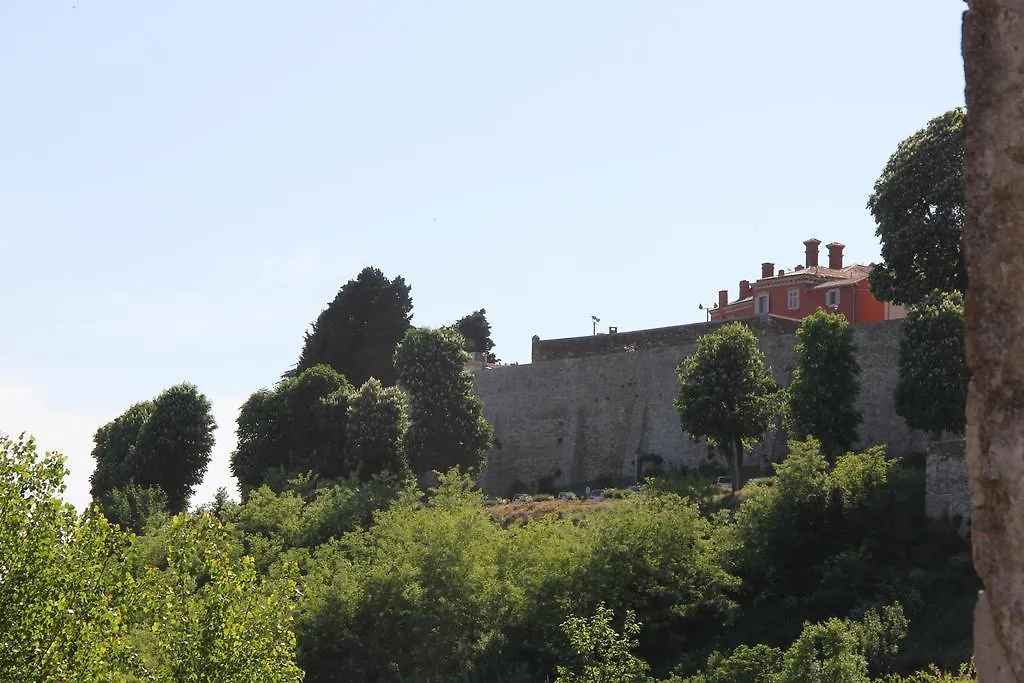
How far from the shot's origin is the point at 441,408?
54.3 metres

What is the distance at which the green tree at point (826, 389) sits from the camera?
41.9 meters

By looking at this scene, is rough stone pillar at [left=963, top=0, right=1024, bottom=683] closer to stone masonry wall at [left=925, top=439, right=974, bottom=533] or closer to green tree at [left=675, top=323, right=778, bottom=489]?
stone masonry wall at [left=925, top=439, right=974, bottom=533]

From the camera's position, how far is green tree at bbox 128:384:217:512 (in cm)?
6297

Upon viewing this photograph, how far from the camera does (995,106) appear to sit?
3.75 metres

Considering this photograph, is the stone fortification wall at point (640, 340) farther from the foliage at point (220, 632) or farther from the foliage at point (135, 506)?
the foliage at point (220, 632)

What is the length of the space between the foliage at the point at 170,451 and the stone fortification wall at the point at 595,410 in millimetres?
11865

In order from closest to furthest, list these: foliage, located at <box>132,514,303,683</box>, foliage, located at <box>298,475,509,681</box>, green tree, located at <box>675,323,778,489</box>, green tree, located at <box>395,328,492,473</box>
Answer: foliage, located at <box>132,514,303,683</box>
foliage, located at <box>298,475,509,681</box>
green tree, located at <box>675,323,778,489</box>
green tree, located at <box>395,328,492,473</box>

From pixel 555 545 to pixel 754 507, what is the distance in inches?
206

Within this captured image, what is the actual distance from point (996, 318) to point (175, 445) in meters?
61.2

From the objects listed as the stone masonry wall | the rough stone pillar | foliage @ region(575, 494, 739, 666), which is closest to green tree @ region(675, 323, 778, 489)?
foliage @ region(575, 494, 739, 666)

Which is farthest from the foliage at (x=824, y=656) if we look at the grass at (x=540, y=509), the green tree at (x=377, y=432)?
the green tree at (x=377, y=432)

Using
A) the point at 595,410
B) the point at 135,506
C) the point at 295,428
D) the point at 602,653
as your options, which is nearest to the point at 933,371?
the point at 602,653

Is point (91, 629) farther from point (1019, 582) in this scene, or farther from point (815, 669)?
point (1019, 582)

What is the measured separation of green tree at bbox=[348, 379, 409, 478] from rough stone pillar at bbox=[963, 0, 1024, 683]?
51353mm
